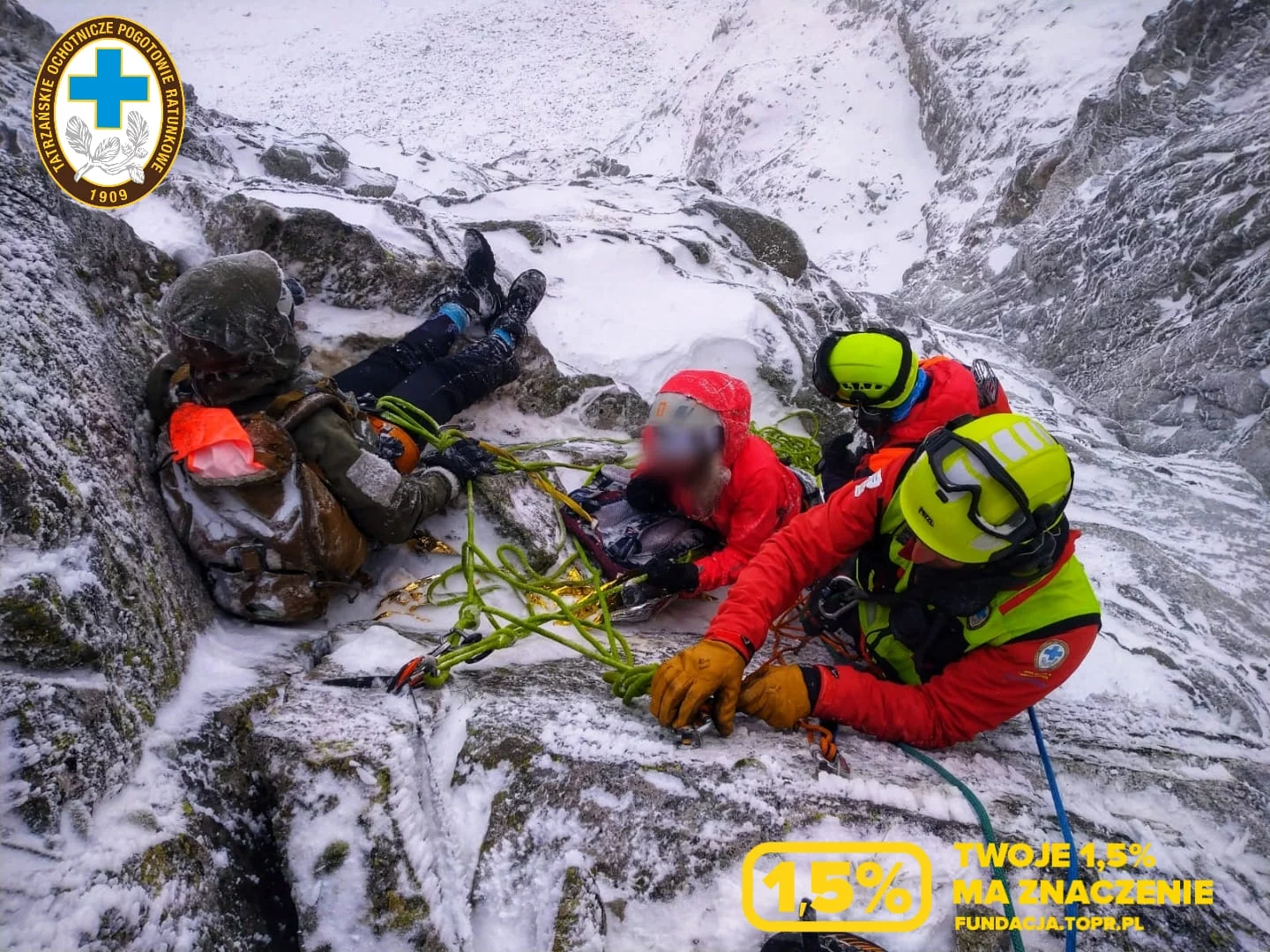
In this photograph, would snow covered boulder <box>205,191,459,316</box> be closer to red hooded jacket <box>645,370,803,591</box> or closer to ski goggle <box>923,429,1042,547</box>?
red hooded jacket <box>645,370,803,591</box>

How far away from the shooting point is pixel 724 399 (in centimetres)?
293

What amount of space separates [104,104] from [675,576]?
3.54m

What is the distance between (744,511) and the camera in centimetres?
301

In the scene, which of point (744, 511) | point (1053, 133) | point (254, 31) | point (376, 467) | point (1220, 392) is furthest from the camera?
point (254, 31)

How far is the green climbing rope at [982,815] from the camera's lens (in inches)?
56.9

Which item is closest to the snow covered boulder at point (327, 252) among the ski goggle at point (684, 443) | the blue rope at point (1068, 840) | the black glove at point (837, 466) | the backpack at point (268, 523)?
the backpack at point (268, 523)

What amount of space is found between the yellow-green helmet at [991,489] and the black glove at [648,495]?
1582mm

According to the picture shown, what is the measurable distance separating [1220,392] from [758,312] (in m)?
5.53

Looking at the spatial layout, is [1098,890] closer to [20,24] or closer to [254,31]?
[20,24]

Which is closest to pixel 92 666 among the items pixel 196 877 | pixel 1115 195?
pixel 196 877

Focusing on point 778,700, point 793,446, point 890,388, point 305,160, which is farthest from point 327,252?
point 305,160

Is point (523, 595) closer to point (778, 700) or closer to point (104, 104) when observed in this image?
point (778, 700)

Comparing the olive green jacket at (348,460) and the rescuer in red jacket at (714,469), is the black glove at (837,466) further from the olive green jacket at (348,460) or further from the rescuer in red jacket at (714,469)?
the olive green jacket at (348,460)

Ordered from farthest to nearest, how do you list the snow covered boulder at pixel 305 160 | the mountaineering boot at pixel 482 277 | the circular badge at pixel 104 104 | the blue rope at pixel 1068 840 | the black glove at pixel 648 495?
the snow covered boulder at pixel 305 160 < the mountaineering boot at pixel 482 277 < the black glove at pixel 648 495 < the circular badge at pixel 104 104 < the blue rope at pixel 1068 840
